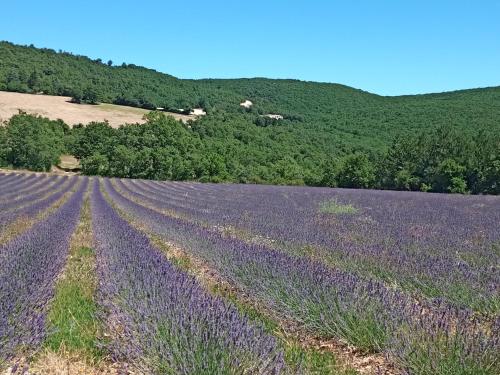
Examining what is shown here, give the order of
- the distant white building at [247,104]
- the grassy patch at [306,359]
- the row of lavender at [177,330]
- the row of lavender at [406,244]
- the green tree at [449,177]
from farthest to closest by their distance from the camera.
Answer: the distant white building at [247,104]
the green tree at [449,177]
the row of lavender at [406,244]
the grassy patch at [306,359]
the row of lavender at [177,330]

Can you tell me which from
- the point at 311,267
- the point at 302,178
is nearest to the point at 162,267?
the point at 311,267

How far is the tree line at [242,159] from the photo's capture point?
45181 mm

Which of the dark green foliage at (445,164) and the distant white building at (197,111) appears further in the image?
the distant white building at (197,111)

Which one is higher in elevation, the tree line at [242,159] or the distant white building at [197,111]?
the distant white building at [197,111]

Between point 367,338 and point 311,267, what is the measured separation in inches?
67.5

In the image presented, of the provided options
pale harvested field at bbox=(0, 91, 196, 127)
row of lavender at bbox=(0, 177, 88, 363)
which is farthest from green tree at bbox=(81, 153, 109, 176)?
row of lavender at bbox=(0, 177, 88, 363)

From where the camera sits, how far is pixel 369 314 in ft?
12.6

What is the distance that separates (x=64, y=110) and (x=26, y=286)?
276 ft

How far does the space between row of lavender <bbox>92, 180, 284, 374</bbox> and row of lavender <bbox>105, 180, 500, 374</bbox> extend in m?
0.80

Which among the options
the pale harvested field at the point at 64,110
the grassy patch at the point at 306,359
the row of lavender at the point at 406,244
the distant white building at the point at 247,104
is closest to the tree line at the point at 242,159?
the pale harvested field at the point at 64,110

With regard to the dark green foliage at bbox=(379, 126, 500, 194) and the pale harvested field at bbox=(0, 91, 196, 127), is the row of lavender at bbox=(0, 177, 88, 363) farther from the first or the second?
the pale harvested field at bbox=(0, 91, 196, 127)

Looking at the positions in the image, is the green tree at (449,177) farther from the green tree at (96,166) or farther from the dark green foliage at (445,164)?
the green tree at (96,166)

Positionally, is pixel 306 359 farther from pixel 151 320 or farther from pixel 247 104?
pixel 247 104

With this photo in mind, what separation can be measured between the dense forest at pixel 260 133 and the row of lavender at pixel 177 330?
42.2m
